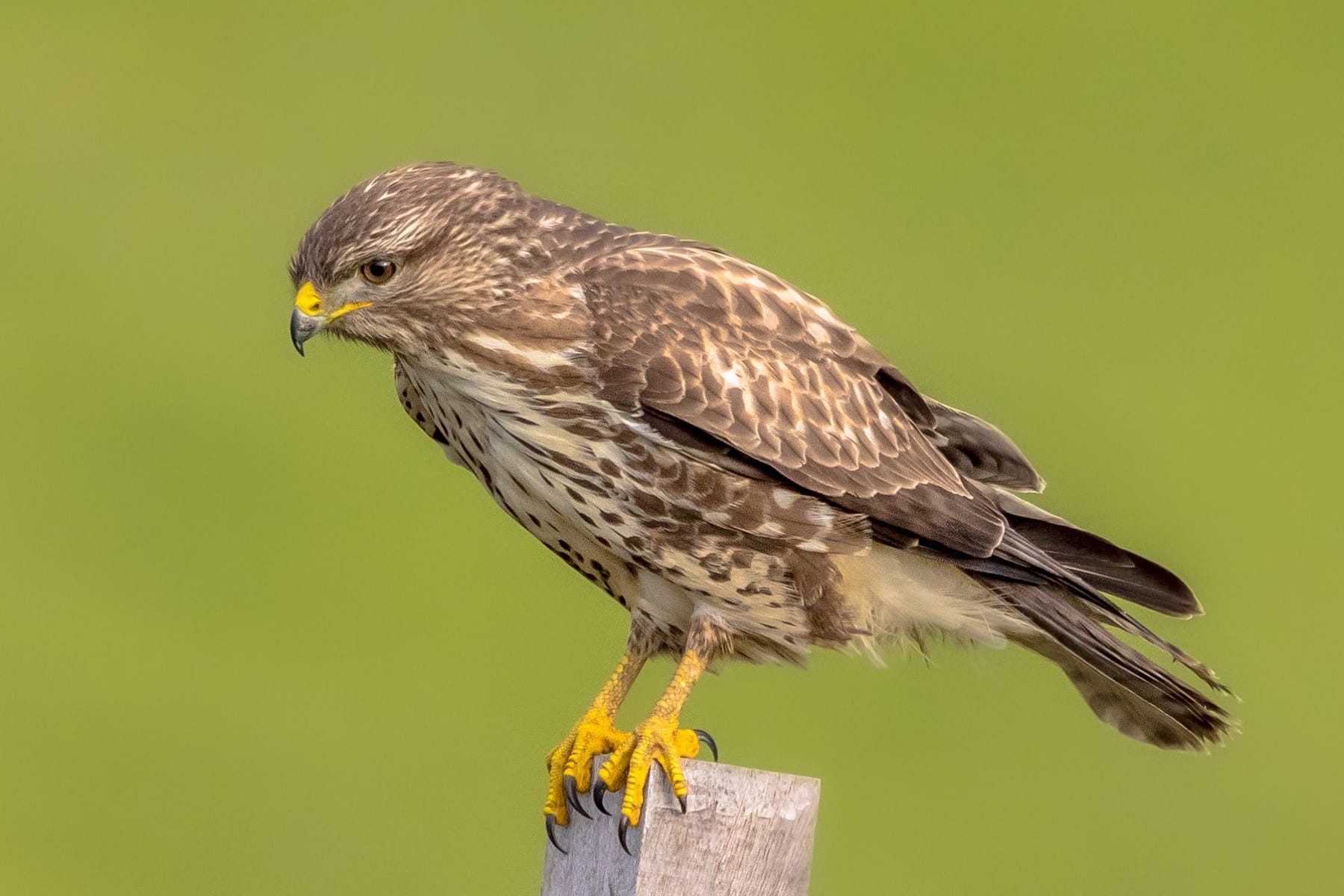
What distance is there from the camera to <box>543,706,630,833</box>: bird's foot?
121 inches

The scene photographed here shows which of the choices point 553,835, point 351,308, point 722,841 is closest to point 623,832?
point 722,841

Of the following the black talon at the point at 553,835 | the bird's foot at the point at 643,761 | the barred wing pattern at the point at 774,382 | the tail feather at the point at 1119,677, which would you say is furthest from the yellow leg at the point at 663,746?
the tail feather at the point at 1119,677

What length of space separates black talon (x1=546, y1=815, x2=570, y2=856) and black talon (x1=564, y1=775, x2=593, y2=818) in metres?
0.04

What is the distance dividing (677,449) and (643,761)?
1.97ft

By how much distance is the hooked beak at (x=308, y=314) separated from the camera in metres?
3.13

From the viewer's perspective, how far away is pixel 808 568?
3.26m

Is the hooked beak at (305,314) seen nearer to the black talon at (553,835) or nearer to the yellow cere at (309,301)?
the yellow cere at (309,301)

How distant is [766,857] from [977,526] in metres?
1.08

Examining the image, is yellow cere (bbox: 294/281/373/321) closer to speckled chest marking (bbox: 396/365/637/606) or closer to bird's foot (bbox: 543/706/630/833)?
speckled chest marking (bbox: 396/365/637/606)

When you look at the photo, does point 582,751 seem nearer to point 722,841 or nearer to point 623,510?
point 623,510

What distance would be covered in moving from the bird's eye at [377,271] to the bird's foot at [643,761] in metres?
0.98

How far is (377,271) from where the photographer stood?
3.13 metres

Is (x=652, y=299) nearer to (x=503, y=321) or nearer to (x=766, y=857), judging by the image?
(x=503, y=321)

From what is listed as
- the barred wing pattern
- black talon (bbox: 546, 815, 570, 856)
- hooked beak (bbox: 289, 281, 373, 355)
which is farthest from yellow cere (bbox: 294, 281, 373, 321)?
black talon (bbox: 546, 815, 570, 856)
